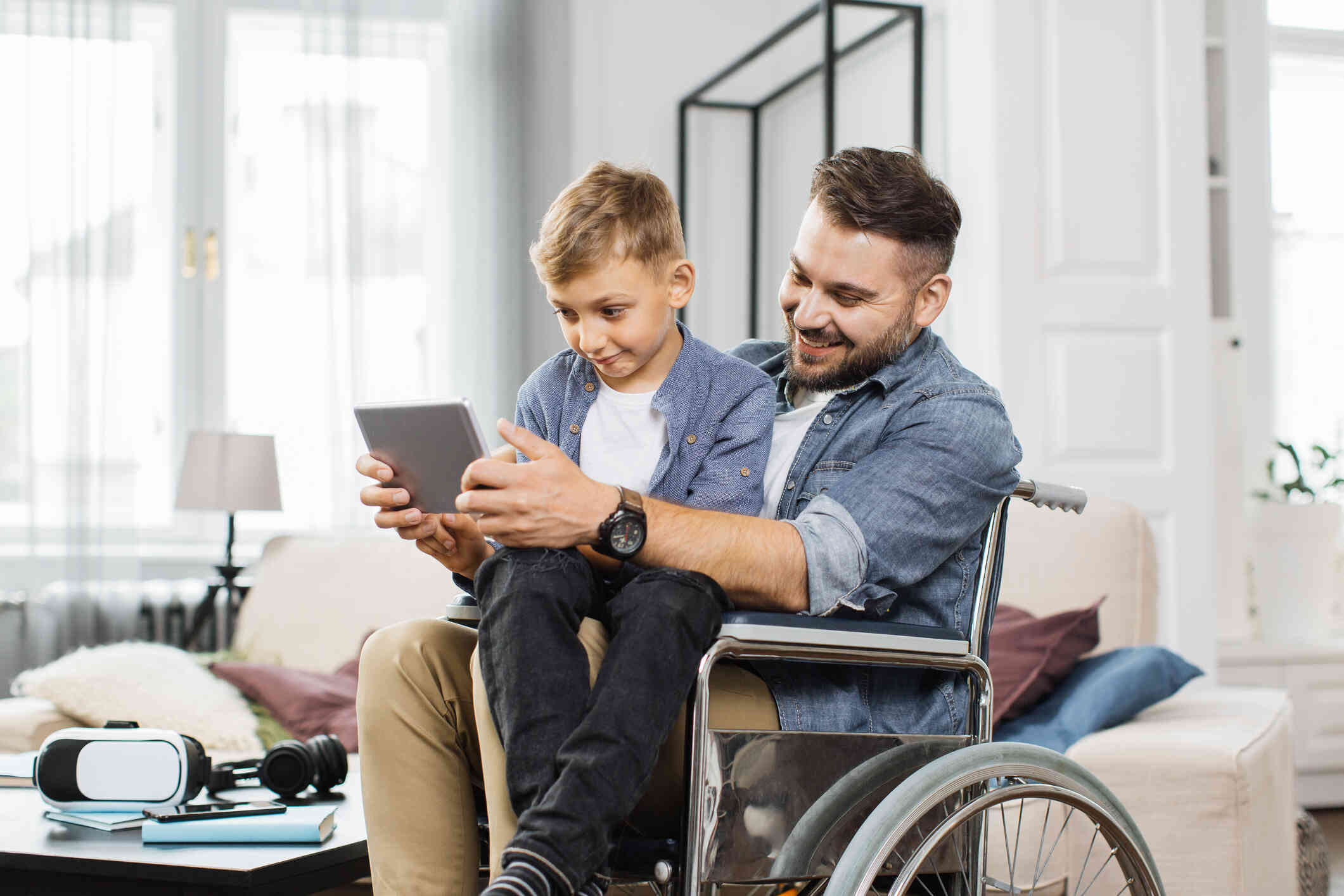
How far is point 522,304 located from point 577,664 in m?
3.31

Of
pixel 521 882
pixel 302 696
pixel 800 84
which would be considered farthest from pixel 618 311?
pixel 800 84

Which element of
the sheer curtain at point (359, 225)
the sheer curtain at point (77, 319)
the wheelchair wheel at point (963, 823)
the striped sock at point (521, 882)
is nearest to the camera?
the striped sock at point (521, 882)

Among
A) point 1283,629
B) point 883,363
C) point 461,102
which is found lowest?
point 1283,629

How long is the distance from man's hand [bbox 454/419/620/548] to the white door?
6.87 ft

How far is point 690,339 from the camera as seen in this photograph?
60.3 inches

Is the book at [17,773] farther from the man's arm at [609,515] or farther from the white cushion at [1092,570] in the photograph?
the white cushion at [1092,570]

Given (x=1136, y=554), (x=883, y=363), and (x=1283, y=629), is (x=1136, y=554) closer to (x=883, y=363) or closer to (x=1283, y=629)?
(x=883, y=363)

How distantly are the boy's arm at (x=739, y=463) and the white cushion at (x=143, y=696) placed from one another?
155cm

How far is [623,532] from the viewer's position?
4.02 feet

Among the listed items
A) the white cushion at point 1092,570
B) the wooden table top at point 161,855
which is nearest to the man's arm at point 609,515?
the wooden table top at point 161,855

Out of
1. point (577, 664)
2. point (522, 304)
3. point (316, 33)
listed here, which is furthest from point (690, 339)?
point (316, 33)

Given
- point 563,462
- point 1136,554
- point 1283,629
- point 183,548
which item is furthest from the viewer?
point 183,548

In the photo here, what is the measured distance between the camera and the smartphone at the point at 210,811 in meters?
1.61

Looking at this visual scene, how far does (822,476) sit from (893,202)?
338mm
